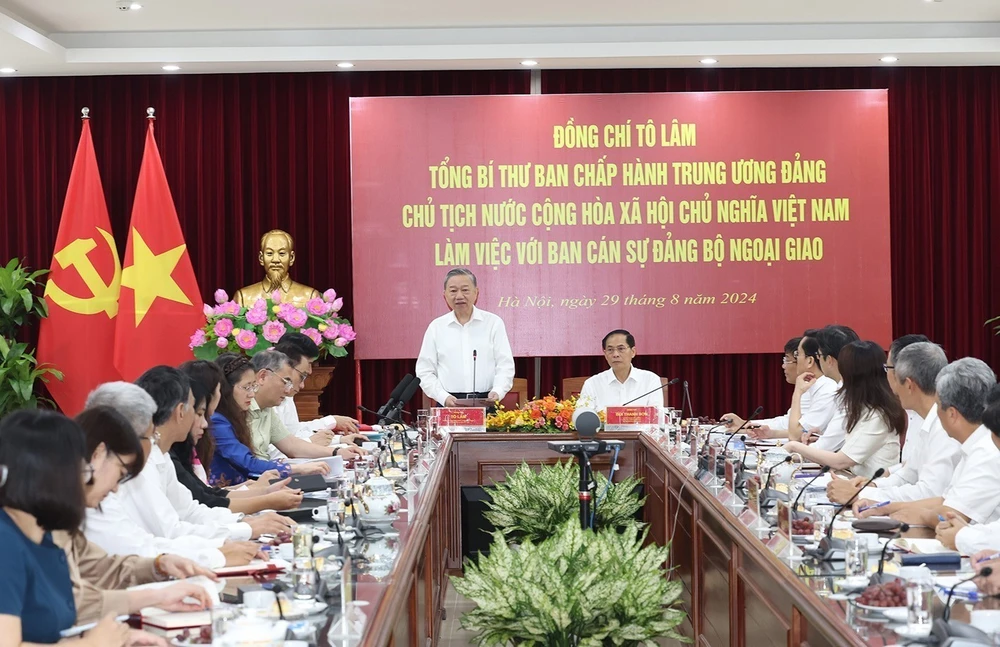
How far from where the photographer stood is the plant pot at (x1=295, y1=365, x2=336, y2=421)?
717 cm

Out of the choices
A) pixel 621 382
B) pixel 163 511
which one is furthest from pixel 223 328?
pixel 163 511

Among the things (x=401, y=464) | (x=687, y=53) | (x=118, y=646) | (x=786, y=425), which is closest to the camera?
(x=118, y=646)

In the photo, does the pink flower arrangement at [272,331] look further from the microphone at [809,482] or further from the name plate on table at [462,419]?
the microphone at [809,482]

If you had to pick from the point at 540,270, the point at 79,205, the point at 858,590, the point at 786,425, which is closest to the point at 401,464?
the point at 858,590

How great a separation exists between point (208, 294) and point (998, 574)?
646 cm

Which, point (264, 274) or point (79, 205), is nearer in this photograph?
point (79, 205)

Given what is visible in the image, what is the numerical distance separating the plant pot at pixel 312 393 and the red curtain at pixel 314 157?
880 millimetres

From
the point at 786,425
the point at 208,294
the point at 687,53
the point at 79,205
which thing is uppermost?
the point at 687,53

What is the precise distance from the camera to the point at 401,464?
14.0 ft

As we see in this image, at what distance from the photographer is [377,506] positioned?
3129 millimetres

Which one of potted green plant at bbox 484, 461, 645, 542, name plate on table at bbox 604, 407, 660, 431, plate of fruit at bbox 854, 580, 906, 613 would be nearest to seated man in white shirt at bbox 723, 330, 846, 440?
name plate on table at bbox 604, 407, 660, 431

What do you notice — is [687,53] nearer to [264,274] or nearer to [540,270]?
[540,270]

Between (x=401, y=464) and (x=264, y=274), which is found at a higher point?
(x=264, y=274)

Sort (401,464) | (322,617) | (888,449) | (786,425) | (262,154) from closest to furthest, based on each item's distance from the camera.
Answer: (322,617) < (401,464) < (888,449) < (786,425) < (262,154)
